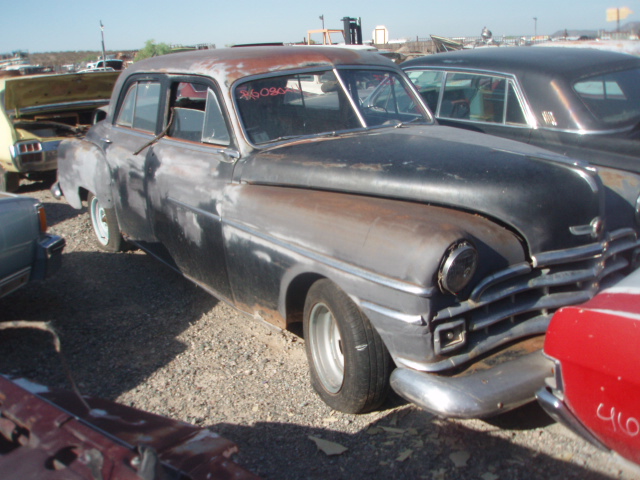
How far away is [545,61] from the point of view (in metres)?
5.23

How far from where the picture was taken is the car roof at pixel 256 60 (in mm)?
3859

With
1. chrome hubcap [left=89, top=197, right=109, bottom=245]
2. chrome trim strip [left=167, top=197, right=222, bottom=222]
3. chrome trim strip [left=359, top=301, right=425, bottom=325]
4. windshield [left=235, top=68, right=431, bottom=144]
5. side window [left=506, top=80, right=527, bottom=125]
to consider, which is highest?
windshield [left=235, top=68, right=431, bottom=144]

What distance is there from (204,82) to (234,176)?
79 cm

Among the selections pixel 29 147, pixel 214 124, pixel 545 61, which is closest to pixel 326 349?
pixel 214 124

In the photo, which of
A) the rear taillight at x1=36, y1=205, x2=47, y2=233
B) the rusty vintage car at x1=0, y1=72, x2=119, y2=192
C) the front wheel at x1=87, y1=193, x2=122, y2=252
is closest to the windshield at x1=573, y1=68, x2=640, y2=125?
the front wheel at x1=87, y1=193, x2=122, y2=252

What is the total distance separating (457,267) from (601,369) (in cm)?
67

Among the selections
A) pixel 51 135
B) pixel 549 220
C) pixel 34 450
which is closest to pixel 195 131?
pixel 549 220

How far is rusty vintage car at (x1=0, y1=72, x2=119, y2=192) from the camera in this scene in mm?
7664

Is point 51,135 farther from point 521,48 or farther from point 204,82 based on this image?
point 521,48

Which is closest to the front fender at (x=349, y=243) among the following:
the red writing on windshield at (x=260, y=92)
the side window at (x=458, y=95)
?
the red writing on windshield at (x=260, y=92)

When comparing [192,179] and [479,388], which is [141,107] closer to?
[192,179]

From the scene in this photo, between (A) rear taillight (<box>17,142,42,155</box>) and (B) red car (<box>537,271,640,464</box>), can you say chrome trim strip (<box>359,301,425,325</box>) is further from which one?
(A) rear taillight (<box>17,142,42,155</box>)

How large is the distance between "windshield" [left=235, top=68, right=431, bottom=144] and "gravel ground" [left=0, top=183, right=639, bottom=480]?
1.25m

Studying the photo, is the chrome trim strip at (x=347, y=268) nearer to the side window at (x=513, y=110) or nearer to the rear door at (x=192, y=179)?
the rear door at (x=192, y=179)
